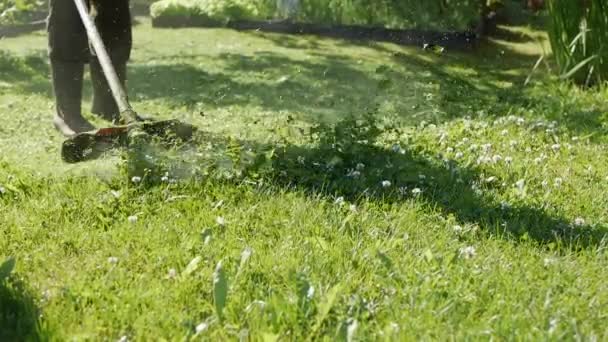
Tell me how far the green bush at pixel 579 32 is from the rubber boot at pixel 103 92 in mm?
3886

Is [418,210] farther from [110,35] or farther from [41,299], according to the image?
[110,35]

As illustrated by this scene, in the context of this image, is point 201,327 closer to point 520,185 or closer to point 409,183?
point 409,183

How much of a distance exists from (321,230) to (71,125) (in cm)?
280

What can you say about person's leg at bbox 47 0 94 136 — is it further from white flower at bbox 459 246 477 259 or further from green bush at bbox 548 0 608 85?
green bush at bbox 548 0 608 85

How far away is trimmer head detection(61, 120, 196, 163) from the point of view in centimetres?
437

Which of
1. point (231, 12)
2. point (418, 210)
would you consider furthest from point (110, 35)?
point (231, 12)

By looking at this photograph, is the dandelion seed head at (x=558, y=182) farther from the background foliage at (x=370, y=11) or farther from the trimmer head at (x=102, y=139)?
the background foliage at (x=370, y=11)

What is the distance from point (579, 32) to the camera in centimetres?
739

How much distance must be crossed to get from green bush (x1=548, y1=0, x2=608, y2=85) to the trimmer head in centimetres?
407

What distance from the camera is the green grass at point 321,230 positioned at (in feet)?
8.59

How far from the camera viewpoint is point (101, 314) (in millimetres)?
2648

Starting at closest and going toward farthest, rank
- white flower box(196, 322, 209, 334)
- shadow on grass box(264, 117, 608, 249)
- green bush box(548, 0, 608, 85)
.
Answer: white flower box(196, 322, 209, 334) < shadow on grass box(264, 117, 608, 249) < green bush box(548, 0, 608, 85)

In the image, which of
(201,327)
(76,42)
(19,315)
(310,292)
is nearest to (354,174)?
(310,292)

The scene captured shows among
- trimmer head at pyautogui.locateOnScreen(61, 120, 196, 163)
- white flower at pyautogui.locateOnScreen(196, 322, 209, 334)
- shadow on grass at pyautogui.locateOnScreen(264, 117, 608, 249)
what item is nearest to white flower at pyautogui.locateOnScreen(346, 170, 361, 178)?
shadow on grass at pyautogui.locateOnScreen(264, 117, 608, 249)
